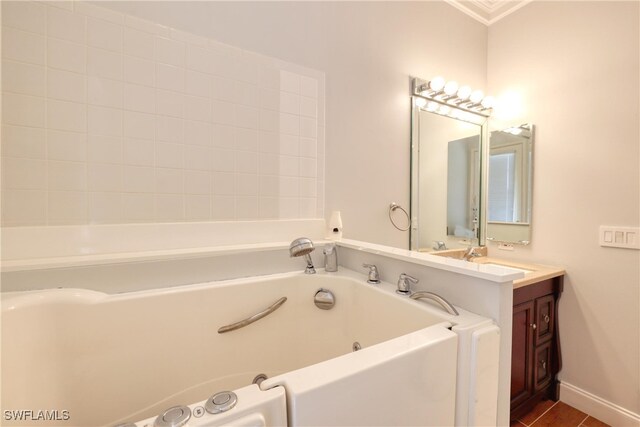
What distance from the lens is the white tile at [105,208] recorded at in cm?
102

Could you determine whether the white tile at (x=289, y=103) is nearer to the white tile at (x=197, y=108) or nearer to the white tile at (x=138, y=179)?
the white tile at (x=197, y=108)

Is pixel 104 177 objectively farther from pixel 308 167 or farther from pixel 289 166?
pixel 308 167

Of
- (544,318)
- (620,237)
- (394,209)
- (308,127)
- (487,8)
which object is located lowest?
(544,318)

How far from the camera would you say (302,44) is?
4.66ft

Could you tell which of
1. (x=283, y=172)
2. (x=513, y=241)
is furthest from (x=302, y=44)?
(x=513, y=241)

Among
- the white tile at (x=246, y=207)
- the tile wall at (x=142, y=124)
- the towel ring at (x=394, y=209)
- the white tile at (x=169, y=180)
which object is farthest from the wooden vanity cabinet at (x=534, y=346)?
the white tile at (x=169, y=180)

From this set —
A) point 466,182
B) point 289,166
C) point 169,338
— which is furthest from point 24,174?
point 466,182

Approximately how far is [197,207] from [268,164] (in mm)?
402

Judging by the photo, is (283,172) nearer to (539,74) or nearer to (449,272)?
(449,272)

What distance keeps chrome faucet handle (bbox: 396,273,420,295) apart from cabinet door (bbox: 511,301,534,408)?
68 cm

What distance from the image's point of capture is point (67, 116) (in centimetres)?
97

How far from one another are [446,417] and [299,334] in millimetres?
664

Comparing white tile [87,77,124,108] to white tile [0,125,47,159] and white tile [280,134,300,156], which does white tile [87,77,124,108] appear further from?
white tile [280,134,300,156]

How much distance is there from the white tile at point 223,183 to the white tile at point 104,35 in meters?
0.61
